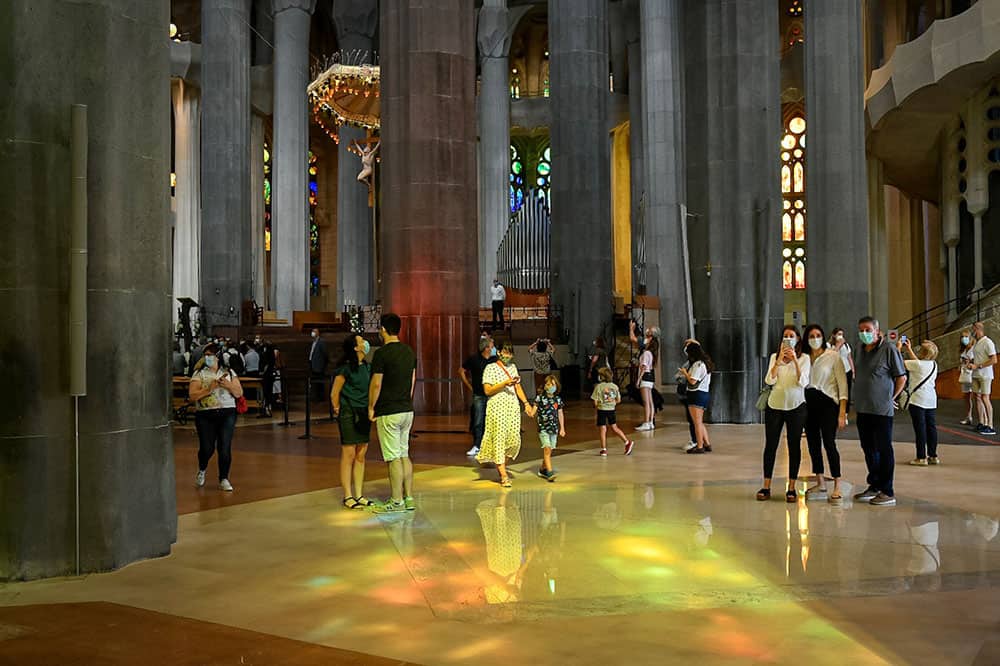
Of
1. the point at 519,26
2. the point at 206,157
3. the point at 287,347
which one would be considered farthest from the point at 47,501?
the point at 519,26

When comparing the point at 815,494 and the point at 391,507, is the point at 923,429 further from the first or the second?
the point at 391,507

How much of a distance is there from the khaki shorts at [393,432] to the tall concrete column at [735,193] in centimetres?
1029

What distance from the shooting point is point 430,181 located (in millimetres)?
18000

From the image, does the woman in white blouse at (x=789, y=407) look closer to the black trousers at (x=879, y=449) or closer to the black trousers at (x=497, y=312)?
the black trousers at (x=879, y=449)

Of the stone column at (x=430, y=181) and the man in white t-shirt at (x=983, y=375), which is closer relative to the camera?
the man in white t-shirt at (x=983, y=375)

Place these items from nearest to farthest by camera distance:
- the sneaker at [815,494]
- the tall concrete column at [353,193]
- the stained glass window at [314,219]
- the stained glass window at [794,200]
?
the sneaker at [815,494]
the tall concrete column at [353,193]
the stained glass window at [794,200]
the stained glass window at [314,219]

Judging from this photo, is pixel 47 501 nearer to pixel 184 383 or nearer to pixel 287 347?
pixel 184 383

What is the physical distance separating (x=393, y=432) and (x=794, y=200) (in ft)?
114

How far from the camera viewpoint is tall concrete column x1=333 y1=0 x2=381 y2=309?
36500mm

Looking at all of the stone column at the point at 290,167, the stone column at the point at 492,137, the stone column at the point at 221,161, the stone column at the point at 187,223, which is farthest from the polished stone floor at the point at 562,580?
the stone column at the point at 187,223

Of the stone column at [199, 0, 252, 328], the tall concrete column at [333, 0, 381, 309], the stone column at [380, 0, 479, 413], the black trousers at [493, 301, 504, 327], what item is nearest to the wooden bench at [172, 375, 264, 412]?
the stone column at [380, 0, 479, 413]

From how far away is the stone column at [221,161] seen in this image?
97.8 ft

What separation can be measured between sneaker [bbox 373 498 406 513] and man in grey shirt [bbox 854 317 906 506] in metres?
4.15

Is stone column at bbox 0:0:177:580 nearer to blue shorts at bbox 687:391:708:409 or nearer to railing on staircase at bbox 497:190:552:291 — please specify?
blue shorts at bbox 687:391:708:409
